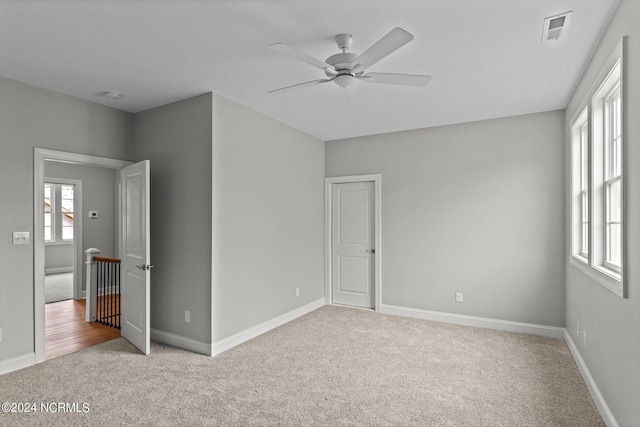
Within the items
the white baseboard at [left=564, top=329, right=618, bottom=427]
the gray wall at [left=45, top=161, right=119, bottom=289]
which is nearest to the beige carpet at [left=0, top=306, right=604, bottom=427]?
the white baseboard at [left=564, top=329, right=618, bottom=427]

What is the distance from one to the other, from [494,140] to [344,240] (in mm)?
2427

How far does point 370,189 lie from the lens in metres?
5.24

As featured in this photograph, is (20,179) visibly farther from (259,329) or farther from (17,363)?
(259,329)

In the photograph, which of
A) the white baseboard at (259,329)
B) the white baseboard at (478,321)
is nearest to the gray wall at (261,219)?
the white baseboard at (259,329)

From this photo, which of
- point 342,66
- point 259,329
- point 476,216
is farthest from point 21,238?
point 476,216

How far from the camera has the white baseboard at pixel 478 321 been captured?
159 inches

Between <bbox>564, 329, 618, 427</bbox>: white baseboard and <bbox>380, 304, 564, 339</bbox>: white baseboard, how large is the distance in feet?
1.28

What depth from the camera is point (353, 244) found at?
17.6ft

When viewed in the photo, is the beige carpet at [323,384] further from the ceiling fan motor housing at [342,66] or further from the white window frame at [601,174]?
the ceiling fan motor housing at [342,66]

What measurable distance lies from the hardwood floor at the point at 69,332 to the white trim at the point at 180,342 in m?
0.60

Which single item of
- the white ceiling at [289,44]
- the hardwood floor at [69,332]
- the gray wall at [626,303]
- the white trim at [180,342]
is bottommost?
the hardwood floor at [69,332]

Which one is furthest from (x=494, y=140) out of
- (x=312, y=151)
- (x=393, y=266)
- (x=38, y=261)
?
(x=38, y=261)

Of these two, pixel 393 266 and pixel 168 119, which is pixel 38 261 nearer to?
pixel 168 119

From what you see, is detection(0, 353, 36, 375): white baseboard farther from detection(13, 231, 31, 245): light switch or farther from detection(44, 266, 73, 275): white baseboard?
detection(44, 266, 73, 275): white baseboard
